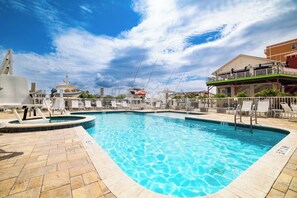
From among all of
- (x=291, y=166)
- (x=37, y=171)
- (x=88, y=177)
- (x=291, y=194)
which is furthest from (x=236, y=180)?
(x=37, y=171)

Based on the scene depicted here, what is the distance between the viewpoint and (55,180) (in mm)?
1729

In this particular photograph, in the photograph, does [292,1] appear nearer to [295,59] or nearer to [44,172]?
[44,172]

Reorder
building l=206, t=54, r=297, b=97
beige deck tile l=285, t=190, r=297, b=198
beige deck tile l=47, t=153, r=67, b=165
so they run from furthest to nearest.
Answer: building l=206, t=54, r=297, b=97
beige deck tile l=47, t=153, r=67, b=165
beige deck tile l=285, t=190, r=297, b=198

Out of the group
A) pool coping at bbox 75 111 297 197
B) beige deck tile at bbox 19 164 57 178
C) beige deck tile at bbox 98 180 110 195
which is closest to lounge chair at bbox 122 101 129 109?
pool coping at bbox 75 111 297 197

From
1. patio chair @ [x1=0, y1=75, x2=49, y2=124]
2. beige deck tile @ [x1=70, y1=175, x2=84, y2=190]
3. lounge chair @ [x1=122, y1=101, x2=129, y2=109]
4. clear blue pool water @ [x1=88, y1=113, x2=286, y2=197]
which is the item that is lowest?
clear blue pool water @ [x1=88, y1=113, x2=286, y2=197]

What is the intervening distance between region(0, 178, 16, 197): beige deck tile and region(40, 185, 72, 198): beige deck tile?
381 mm

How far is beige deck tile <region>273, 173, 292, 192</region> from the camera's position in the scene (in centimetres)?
155

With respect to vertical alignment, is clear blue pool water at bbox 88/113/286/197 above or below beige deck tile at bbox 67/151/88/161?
below

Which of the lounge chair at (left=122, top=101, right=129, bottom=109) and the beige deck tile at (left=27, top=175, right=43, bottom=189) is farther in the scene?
the lounge chair at (left=122, top=101, right=129, bottom=109)

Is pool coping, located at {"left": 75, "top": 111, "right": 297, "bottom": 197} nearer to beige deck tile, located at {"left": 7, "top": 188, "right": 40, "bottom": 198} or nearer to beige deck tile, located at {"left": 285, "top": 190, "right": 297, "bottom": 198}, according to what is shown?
beige deck tile, located at {"left": 285, "top": 190, "right": 297, "bottom": 198}

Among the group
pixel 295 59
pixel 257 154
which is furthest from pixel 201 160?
pixel 295 59

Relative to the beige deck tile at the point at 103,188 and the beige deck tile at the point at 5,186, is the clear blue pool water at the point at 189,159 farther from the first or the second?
the beige deck tile at the point at 5,186

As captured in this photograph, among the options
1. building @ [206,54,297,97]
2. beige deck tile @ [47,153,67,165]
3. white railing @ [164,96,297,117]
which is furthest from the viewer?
building @ [206,54,297,97]

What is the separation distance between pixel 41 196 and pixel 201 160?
2991mm
